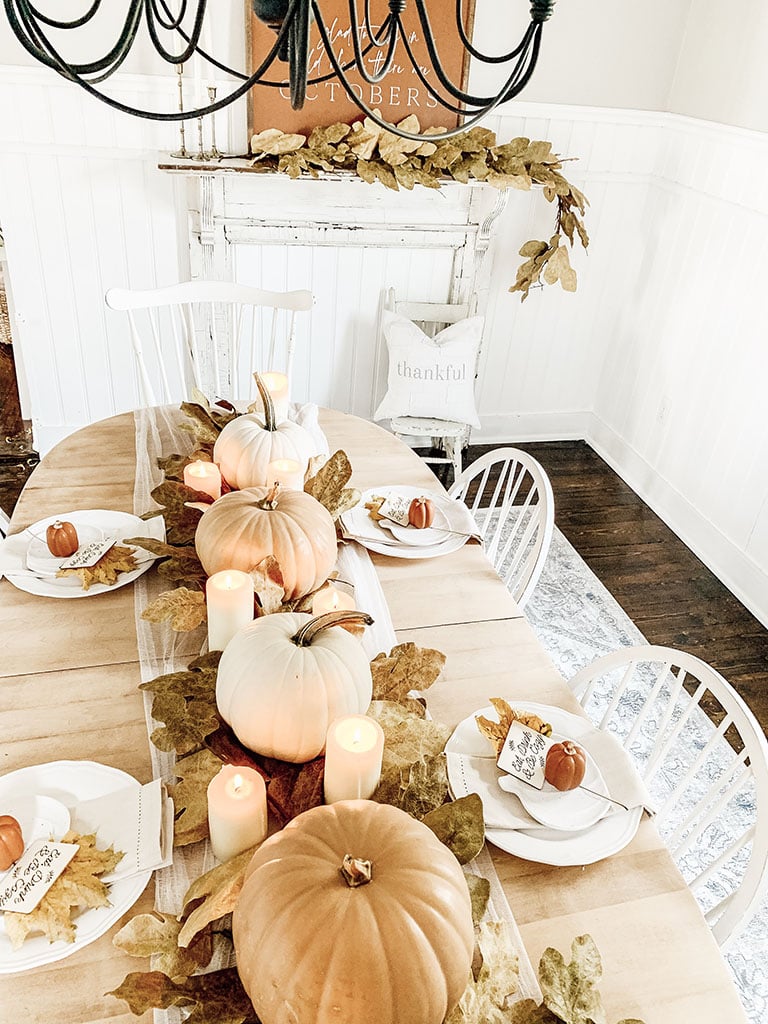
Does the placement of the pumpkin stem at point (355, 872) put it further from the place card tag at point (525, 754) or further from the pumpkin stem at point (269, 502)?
the pumpkin stem at point (269, 502)

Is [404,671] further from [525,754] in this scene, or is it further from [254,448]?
[254,448]

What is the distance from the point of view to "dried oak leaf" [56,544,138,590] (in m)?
1.38

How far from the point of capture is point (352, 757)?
884 millimetres

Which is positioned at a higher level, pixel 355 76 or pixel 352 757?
pixel 355 76

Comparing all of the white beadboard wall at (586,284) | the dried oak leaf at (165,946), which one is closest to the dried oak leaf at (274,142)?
the white beadboard wall at (586,284)

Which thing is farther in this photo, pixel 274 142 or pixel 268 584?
pixel 274 142

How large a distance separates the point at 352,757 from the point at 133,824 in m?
0.31

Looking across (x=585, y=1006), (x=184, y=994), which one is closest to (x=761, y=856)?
(x=585, y=1006)

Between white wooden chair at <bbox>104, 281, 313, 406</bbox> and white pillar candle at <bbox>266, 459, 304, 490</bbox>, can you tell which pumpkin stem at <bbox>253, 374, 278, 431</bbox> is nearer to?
white pillar candle at <bbox>266, 459, 304, 490</bbox>

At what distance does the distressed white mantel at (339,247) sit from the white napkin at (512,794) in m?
2.07

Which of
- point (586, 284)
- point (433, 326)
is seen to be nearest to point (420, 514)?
point (433, 326)

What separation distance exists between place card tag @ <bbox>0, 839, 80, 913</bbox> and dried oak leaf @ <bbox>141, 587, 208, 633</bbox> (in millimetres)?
388

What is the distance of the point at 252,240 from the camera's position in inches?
109

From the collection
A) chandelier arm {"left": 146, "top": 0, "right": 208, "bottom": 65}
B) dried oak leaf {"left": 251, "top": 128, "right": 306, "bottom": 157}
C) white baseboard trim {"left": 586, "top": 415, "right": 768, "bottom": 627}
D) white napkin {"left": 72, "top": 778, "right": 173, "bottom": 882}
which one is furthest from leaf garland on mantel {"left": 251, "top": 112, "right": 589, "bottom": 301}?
white napkin {"left": 72, "top": 778, "right": 173, "bottom": 882}
